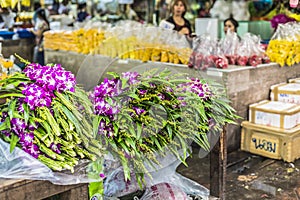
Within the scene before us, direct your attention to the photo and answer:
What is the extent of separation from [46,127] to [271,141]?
308 centimetres

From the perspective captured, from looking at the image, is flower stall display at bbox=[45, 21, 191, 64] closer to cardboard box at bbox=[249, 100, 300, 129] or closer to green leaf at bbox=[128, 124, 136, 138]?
cardboard box at bbox=[249, 100, 300, 129]

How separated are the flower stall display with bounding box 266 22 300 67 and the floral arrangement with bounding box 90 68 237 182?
2538 millimetres

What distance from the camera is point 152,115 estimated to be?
2.41m

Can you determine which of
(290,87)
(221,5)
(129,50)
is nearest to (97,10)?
(221,5)

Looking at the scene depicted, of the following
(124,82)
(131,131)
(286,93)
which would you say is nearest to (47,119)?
(131,131)

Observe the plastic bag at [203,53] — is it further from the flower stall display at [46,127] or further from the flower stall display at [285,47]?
the flower stall display at [46,127]

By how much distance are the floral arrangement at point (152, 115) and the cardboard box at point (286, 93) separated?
2287mm

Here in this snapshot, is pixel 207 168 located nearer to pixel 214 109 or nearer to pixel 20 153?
pixel 214 109

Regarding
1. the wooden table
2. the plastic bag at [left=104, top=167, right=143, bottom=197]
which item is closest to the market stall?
the plastic bag at [left=104, top=167, right=143, bottom=197]

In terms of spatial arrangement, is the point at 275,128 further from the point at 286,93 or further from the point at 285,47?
the point at 285,47

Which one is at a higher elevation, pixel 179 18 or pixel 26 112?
pixel 179 18

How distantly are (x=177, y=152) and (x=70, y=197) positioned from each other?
2.22 feet

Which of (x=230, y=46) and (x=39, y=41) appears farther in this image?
(x=39, y=41)

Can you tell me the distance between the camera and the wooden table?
1845 mm
